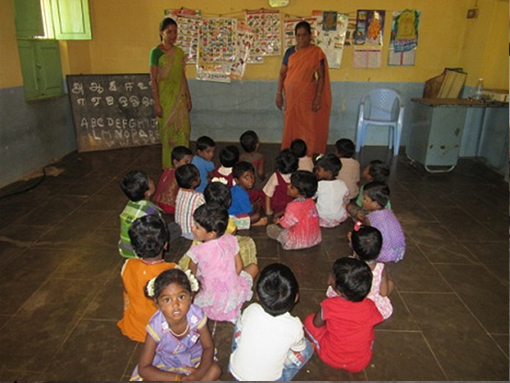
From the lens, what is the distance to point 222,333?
2.29 meters

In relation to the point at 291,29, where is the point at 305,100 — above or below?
below

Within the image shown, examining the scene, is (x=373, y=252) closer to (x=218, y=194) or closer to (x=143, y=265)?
(x=218, y=194)

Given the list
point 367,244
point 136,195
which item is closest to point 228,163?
point 136,195

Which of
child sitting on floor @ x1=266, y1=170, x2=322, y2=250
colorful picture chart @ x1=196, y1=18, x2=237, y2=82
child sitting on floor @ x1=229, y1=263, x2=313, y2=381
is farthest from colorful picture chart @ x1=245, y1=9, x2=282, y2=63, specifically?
child sitting on floor @ x1=229, y1=263, x2=313, y2=381

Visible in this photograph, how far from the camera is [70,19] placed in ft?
17.5

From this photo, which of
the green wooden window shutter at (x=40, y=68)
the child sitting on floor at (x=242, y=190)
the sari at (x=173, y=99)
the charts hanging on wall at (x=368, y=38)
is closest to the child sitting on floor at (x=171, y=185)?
the child sitting on floor at (x=242, y=190)

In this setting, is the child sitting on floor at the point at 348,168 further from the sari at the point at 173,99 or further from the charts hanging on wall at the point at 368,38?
the charts hanging on wall at the point at 368,38

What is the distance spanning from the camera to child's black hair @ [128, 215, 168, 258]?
2.02m

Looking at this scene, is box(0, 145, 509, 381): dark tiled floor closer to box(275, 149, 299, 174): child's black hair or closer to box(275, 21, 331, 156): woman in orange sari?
box(275, 149, 299, 174): child's black hair

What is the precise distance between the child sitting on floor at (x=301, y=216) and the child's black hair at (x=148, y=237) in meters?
1.25

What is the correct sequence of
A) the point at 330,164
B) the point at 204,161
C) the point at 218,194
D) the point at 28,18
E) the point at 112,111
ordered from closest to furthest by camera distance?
the point at 218,194 < the point at 330,164 < the point at 204,161 < the point at 28,18 < the point at 112,111

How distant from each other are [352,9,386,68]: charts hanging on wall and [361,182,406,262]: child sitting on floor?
400cm

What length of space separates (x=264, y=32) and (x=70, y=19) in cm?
276

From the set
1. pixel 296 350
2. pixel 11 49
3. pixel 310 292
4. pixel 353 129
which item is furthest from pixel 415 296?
pixel 11 49
